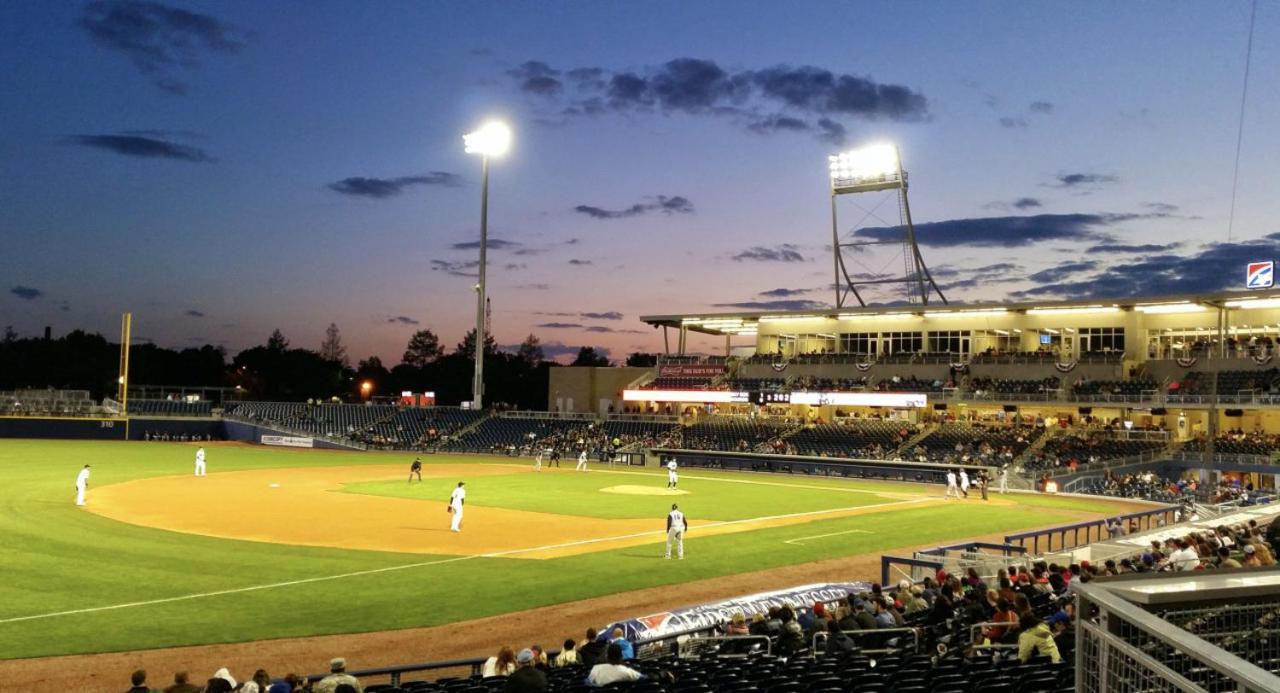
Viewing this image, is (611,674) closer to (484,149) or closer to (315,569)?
(315,569)

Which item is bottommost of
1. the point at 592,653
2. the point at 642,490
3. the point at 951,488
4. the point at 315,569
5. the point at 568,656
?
the point at 642,490

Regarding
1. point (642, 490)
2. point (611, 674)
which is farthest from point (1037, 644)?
point (642, 490)

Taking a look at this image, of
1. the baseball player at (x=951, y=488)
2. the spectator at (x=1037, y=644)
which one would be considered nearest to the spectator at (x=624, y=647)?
the spectator at (x=1037, y=644)

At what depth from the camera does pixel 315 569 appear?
22938mm

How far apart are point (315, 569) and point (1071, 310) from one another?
184 ft

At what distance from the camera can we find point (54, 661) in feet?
48.1

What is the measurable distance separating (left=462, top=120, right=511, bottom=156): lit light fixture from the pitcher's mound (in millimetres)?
33216

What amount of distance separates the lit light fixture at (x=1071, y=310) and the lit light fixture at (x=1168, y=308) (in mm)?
1702

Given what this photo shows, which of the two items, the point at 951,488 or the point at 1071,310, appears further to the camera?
the point at 1071,310

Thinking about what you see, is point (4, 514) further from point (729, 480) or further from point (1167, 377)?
point (1167, 377)

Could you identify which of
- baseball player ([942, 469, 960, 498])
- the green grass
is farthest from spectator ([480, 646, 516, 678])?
baseball player ([942, 469, 960, 498])

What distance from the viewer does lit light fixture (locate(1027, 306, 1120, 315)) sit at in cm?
6272

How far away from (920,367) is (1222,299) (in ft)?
63.4

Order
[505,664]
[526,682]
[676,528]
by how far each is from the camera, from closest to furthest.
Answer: [526,682] < [505,664] < [676,528]
